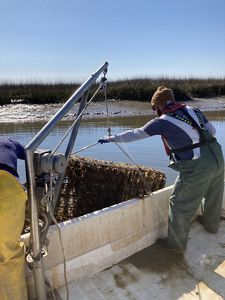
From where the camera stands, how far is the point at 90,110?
801 inches

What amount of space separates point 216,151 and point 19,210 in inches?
74.5

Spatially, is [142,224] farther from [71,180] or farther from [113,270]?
[71,180]

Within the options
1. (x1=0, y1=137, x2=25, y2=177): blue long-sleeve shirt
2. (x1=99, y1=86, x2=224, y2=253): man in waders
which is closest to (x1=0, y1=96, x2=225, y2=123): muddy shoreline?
(x1=99, y1=86, x2=224, y2=253): man in waders

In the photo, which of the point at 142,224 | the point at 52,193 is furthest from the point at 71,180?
the point at 52,193

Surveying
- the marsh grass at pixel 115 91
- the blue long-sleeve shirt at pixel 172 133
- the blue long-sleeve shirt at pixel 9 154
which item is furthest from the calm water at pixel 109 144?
the marsh grass at pixel 115 91

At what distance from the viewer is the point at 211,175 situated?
3213 mm

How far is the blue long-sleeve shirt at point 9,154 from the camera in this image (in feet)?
7.51

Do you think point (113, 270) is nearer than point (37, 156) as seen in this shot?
No

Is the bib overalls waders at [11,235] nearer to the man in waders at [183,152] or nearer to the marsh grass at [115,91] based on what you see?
the man in waders at [183,152]

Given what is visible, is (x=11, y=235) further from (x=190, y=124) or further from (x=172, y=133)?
(x=190, y=124)

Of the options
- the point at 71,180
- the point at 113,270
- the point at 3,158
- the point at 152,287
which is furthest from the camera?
the point at 71,180

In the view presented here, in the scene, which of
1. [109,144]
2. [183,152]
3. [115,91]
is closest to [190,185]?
[183,152]

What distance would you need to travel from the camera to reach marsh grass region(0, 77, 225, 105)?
80.9 ft

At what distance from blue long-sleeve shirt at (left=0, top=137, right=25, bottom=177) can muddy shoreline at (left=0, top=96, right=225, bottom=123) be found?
15198 mm
